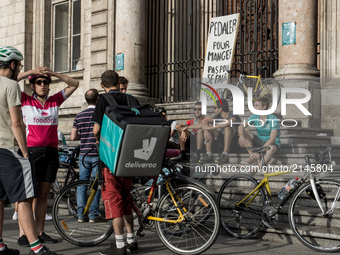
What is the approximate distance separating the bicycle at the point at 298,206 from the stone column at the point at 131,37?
7015mm

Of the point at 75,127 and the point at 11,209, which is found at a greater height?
the point at 75,127

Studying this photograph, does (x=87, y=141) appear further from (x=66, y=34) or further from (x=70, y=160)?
(x=66, y=34)

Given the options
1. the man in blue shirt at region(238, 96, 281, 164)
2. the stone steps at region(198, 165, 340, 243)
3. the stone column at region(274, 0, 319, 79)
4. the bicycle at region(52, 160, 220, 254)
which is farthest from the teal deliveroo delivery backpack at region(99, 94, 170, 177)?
the stone column at region(274, 0, 319, 79)

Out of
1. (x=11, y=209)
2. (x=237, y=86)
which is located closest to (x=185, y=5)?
(x=237, y=86)

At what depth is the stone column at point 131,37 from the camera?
44.5ft

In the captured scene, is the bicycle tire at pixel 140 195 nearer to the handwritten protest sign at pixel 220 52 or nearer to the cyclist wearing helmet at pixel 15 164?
the cyclist wearing helmet at pixel 15 164

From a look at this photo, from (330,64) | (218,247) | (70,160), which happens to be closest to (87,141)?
(70,160)

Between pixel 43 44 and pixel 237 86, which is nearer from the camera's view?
pixel 237 86

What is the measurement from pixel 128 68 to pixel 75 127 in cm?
613

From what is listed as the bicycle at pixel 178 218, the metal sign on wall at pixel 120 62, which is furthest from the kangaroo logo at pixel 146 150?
the metal sign on wall at pixel 120 62

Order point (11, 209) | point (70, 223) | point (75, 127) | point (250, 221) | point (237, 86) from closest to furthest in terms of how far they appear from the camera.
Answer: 1. point (70, 223)
2. point (250, 221)
3. point (75, 127)
4. point (11, 209)
5. point (237, 86)

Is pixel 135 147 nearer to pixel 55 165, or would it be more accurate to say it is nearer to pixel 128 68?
pixel 55 165

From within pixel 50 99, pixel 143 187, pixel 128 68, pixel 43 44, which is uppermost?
pixel 43 44

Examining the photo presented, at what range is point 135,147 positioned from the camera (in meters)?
5.35
